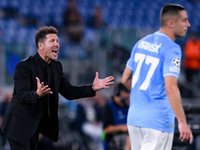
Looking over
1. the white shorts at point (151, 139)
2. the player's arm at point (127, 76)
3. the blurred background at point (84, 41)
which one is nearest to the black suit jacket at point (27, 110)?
the player's arm at point (127, 76)

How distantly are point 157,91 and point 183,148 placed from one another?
7.88 feet

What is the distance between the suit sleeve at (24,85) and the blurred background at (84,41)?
5.55m

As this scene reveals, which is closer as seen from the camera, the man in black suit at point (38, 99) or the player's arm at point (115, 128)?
the man in black suit at point (38, 99)

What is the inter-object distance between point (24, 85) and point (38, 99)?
19cm

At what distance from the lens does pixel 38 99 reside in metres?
4.12

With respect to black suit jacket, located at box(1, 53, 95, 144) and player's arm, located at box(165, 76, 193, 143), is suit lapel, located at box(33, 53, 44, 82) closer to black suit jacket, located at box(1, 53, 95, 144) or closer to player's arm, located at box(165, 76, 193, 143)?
black suit jacket, located at box(1, 53, 95, 144)

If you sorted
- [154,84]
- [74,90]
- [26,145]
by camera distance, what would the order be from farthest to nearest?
[74,90]
[26,145]
[154,84]

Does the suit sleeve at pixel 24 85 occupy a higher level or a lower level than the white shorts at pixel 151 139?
higher

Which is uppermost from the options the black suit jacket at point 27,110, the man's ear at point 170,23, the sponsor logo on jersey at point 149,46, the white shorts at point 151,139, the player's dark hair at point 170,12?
the player's dark hair at point 170,12

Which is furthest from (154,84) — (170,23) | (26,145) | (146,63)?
(26,145)

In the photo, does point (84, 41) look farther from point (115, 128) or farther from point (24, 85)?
point (24, 85)

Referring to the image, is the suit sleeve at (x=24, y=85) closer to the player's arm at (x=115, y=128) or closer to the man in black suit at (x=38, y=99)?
the man in black suit at (x=38, y=99)

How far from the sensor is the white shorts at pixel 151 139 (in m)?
4.10

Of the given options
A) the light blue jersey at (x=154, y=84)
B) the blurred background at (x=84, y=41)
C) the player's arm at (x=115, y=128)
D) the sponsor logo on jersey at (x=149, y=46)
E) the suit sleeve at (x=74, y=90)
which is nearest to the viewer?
the light blue jersey at (x=154, y=84)
